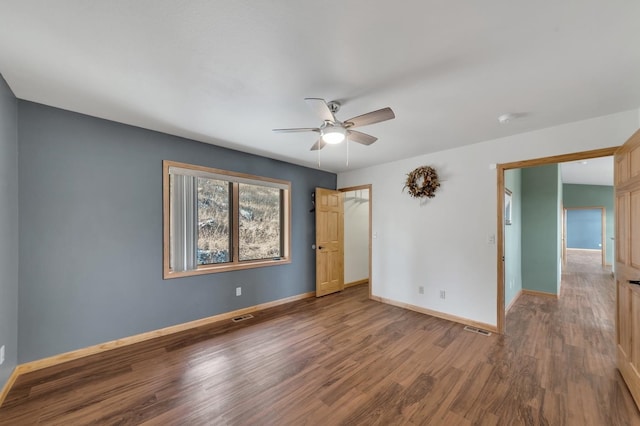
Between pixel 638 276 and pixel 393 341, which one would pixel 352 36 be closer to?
pixel 638 276

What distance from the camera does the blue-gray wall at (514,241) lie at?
4.14 metres

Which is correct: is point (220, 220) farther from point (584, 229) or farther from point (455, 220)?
point (584, 229)

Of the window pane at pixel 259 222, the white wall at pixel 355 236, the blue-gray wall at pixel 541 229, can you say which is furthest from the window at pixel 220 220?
the blue-gray wall at pixel 541 229

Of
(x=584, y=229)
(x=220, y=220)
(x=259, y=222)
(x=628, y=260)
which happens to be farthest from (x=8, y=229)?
(x=584, y=229)

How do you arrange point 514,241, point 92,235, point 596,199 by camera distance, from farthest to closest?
point 596,199 < point 514,241 < point 92,235

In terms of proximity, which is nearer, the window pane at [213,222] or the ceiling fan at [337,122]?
the ceiling fan at [337,122]

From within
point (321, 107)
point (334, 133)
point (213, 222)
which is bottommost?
point (213, 222)

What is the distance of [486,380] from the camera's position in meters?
2.29

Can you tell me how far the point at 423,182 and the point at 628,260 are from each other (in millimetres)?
2272

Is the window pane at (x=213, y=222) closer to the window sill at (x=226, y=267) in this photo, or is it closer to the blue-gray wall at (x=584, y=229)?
the window sill at (x=226, y=267)

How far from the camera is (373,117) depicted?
6.82ft

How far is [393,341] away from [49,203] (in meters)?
3.99

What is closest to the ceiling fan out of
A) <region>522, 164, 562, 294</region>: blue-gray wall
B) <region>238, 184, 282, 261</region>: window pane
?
<region>238, 184, 282, 261</region>: window pane

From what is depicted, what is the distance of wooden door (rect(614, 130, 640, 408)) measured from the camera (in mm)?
2012
